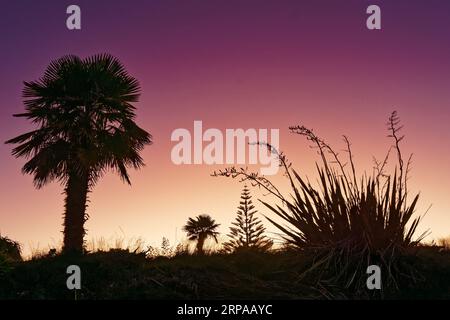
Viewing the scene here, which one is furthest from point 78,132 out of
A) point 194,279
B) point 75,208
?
point 194,279

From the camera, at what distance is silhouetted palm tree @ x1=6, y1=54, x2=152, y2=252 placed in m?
19.6

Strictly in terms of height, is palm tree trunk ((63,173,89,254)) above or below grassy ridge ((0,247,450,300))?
above

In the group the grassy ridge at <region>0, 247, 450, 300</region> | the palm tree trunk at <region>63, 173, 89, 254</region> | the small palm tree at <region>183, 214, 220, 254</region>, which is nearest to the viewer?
the grassy ridge at <region>0, 247, 450, 300</region>

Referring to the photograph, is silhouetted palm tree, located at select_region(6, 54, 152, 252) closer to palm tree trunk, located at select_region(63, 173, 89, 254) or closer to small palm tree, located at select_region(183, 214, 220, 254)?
palm tree trunk, located at select_region(63, 173, 89, 254)

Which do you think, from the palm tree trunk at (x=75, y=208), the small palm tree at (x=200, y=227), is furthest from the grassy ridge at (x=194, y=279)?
the small palm tree at (x=200, y=227)

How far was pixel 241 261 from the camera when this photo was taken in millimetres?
11172

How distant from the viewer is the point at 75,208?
64.4ft

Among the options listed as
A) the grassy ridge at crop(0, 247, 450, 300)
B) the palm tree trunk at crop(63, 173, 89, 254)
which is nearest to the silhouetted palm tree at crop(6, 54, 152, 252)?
the palm tree trunk at crop(63, 173, 89, 254)

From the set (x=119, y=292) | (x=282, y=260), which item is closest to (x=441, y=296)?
(x=282, y=260)

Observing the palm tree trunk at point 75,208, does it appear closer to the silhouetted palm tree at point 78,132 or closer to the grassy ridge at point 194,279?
the silhouetted palm tree at point 78,132

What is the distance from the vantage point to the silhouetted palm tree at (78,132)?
64.4 ft

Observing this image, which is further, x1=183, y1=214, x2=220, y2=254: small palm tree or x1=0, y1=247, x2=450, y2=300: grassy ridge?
x1=183, y1=214, x2=220, y2=254: small palm tree
